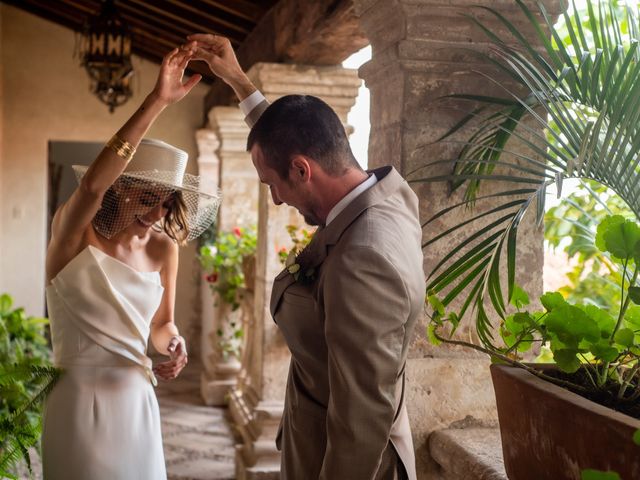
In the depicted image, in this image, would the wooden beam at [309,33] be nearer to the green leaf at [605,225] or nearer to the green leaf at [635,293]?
the green leaf at [605,225]

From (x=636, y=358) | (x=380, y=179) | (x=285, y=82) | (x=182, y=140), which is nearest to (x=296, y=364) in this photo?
(x=380, y=179)

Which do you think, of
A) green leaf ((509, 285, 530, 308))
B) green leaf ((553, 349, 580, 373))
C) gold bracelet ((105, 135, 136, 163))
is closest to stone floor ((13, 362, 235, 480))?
gold bracelet ((105, 135, 136, 163))

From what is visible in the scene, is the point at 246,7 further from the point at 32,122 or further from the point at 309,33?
the point at 32,122

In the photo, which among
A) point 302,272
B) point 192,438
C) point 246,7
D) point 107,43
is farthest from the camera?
point 192,438

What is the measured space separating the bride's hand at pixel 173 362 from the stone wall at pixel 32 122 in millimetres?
6625

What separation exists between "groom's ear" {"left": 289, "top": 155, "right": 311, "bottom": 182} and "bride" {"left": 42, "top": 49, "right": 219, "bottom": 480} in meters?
0.71

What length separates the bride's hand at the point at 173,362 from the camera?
7.82 ft

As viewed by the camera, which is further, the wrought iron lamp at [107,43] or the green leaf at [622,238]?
the wrought iron lamp at [107,43]

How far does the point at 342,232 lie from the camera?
1.42 metres

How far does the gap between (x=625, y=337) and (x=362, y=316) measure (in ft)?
1.50

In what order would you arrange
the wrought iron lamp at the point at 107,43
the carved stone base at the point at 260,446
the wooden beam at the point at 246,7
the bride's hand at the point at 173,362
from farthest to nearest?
1. the wooden beam at the point at 246,7
2. the wrought iron lamp at the point at 107,43
3. the carved stone base at the point at 260,446
4. the bride's hand at the point at 173,362

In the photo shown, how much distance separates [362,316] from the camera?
4.23 feet

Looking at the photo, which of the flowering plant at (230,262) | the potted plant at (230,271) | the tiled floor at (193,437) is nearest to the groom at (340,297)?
the tiled floor at (193,437)

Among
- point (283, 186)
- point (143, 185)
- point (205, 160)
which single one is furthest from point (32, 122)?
point (283, 186)
